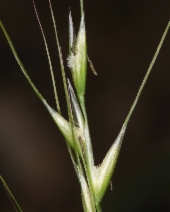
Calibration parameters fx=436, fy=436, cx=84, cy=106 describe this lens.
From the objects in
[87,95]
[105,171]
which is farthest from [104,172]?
[87,95]

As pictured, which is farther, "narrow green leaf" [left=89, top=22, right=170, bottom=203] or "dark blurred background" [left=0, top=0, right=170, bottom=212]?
"dark blurred background" [left=0, top=0, right=170, bottom=212]

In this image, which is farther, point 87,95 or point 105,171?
point 87,95

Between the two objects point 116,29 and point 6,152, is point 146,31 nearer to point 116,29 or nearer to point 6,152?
point 116,29

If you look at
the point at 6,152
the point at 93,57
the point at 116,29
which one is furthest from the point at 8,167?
the point at 116,29

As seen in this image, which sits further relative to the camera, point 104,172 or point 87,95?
point 87,95

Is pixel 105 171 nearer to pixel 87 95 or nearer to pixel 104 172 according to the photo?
pixel 104 172

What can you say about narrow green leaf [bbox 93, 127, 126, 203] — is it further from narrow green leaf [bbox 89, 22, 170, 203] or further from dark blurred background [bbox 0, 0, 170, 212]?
dark blurred background [bbox 0, 0, 170, 212]

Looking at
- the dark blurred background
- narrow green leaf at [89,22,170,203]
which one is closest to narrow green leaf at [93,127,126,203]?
narrow green leaf at [89,22,170,203]

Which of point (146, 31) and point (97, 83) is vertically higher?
point (146, 31)
